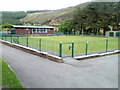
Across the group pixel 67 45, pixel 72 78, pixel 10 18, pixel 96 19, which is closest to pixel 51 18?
pixel 10 18

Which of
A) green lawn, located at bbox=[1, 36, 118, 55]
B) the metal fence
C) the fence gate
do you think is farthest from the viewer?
green lawn, located at bbox=[1, 36, 118, 55]

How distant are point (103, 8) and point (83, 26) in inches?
285

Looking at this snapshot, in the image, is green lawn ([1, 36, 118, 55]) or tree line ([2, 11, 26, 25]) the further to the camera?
tree line ([2, 11, 26, 25])

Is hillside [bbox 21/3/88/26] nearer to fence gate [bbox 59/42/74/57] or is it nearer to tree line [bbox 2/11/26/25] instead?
tree line [bbox 2/11/26/25]

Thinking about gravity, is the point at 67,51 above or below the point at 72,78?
above

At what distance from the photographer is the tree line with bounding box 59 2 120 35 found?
34.1m

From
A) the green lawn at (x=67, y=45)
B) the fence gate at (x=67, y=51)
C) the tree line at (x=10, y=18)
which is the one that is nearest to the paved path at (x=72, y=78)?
the fence gate at (x=67, y=51)

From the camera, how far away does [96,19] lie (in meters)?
37.3

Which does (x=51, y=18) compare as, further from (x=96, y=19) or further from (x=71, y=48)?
(x=71, y=48)

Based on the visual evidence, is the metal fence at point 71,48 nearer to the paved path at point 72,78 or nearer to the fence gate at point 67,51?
the fence gate at point 67,51

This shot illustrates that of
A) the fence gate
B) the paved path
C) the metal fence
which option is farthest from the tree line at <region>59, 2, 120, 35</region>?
the paved path

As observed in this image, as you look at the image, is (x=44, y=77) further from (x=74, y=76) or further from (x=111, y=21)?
(x=111, y=21)

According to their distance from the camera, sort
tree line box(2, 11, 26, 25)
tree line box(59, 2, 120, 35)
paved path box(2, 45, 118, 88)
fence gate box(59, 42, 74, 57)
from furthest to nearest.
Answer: tree line box(2, 11, 26, 25), tree line box(59, 2, 120, 35), fence gate box(59, 42, 74, 57), paved path box(2, 45, 118, 88)

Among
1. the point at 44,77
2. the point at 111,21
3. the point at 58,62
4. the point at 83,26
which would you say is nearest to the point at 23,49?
the point at 58,62
